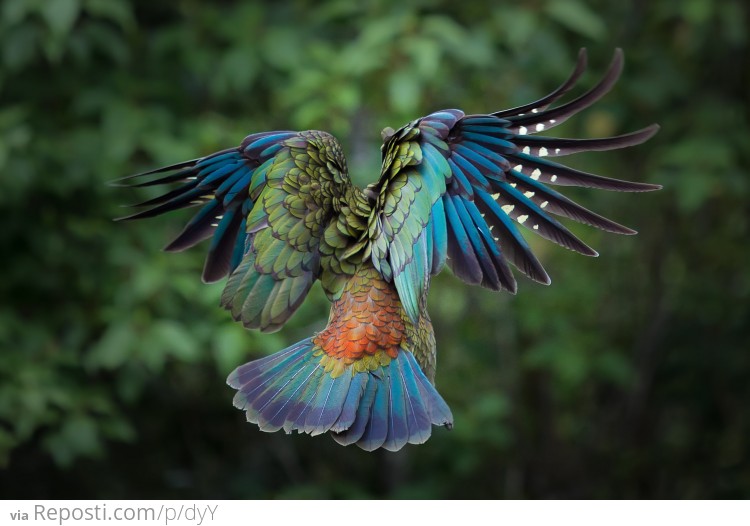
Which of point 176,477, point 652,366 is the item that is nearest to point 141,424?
point 176,477

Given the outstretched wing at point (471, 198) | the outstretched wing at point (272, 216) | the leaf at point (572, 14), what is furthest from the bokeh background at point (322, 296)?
the outstretched wing at point (471, 198)

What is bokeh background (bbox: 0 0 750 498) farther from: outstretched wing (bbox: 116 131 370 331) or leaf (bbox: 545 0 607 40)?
outstretched wing (bbox: 116 131 370 331)

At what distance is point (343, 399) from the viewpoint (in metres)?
1.32

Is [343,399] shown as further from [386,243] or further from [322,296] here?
[322,296]

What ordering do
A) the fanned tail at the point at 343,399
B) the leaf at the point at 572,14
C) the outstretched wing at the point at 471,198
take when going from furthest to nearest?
the leaf at the point at 572,14 < the outstretched wing at the point at 471,198 < the fanned tail at the point at 343,399

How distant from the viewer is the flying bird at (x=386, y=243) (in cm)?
131

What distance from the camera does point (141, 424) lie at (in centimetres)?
447

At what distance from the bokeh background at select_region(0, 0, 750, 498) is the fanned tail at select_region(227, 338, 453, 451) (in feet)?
4.73

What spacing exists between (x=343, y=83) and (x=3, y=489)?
236cm

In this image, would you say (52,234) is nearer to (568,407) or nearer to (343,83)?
(343,83)

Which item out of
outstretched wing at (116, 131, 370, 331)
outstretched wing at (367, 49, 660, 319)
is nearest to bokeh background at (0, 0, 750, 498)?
outstretched wing at (116, 131, 370, 331)

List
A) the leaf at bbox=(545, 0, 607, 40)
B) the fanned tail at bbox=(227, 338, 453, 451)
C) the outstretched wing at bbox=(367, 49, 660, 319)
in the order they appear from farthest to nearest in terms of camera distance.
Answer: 1. the leaf at bbox=(545, 0, 607, 40)
2. the outstretched wing at bbox=(367, 49, 660, 319)
3. the fanned tail at bbox=(227, 338, 453, 451)

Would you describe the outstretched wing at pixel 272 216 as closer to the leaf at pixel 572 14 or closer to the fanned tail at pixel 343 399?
the fanned tail at pixel 343 399

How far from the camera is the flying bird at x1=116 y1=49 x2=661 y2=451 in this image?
1314 mm
